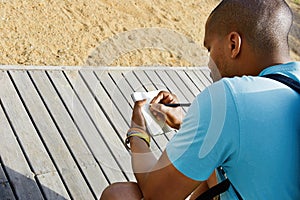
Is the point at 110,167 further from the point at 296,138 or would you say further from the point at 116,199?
the point at 296,138

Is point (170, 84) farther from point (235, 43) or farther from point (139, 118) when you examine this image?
point (235, 43)

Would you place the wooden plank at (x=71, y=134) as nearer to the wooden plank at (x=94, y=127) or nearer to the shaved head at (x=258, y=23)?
the wooden plank at (x=94, y=127)

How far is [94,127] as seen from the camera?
305cm

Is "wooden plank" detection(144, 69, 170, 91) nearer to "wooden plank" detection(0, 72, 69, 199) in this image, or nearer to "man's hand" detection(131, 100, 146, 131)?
"wooden plank" detection(0, 72, 69, 199)

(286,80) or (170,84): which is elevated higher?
(170,84)

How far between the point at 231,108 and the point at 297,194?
1.12ft

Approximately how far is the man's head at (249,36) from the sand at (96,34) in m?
2.10

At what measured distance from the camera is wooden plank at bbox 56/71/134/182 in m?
2.85

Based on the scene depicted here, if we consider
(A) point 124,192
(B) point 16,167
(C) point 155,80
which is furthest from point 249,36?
(C) point 155,80

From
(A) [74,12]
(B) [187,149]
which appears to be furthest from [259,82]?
(A) [74,12]

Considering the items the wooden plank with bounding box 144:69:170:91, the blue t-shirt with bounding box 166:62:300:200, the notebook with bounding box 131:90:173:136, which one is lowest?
the blue t-shirt with bounding box 166:62:300:200

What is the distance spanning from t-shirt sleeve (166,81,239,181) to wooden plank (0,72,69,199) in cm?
123

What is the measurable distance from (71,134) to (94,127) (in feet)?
0.56

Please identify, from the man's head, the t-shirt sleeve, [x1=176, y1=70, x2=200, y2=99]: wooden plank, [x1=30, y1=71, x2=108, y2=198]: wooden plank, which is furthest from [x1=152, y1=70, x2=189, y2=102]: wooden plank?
the t-shirt sleeve
